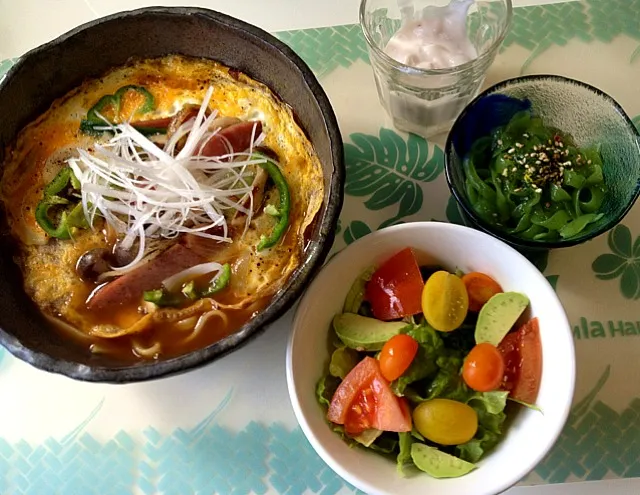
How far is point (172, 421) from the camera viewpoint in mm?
1599

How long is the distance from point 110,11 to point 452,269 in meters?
1.31

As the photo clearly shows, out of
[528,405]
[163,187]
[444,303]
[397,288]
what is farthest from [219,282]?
[528,405]

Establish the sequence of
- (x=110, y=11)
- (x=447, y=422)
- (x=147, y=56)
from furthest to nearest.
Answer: (x=110, y=11), (x=147, y=56), (x=447, y=422)

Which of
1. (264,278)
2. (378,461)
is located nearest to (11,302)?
(264,278)

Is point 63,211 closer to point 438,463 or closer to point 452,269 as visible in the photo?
point 452,269

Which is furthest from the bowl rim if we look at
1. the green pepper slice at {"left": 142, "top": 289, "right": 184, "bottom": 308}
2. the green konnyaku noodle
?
the green pepper slice at {"left": 142, "top": 289, "right": 184, "bottom": 308}

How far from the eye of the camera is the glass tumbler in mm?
1634

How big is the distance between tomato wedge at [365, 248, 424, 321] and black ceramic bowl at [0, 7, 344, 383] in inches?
7.3

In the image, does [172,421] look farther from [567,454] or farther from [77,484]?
[567,454]

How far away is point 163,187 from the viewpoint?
1600 millimetres

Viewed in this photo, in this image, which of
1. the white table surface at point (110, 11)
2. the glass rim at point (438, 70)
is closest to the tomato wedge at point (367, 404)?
the glass rim at point (438, 70)

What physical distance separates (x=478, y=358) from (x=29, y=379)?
3.52 feet

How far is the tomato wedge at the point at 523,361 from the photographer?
1.40 m

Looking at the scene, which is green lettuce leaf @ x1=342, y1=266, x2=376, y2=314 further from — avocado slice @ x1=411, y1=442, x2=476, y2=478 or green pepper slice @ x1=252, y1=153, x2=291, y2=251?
avocado slice @ x1=411, y1=442, x2=476, y2=478
